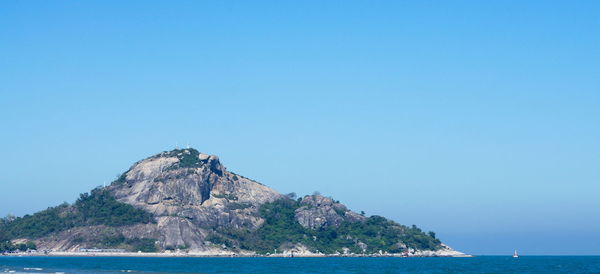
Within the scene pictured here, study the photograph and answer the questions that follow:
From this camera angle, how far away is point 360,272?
17038 centimetres

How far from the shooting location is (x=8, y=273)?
13625 centimetres

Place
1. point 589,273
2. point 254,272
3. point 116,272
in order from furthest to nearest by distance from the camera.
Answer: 1. point 589,273
2. point 254,272
3. point 116,272

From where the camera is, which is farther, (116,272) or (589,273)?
(589,273)

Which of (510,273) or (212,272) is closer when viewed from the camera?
(212,272)

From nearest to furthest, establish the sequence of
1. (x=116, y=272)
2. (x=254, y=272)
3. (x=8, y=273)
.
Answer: (x=8, y=273)
(x=116, y=272)
(x=254, y=272)

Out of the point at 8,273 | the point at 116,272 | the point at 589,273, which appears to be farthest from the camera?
the point at 589,273

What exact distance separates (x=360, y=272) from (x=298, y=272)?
14.0 meters

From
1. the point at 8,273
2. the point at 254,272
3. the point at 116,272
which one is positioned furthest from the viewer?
the point at 254,272

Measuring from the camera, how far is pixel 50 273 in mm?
137000

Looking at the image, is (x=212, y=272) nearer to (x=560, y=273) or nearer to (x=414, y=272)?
(x=414, y=272)

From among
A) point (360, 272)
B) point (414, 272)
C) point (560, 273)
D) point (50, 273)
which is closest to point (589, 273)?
point (560, 273)

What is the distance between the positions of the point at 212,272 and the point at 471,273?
187 ft

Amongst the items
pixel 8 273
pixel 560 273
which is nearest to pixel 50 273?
pixel 8 273

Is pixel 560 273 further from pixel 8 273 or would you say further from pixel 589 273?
pixel 8 273
